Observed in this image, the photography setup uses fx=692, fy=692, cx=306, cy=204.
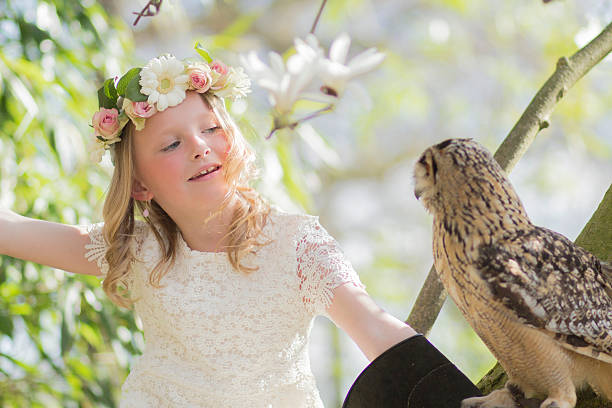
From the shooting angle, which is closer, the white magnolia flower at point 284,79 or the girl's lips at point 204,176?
the white magnolia flower at point 284,79

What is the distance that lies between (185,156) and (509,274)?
0.67 metres

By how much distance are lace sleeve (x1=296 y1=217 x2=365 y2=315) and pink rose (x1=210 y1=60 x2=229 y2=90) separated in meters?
0.33

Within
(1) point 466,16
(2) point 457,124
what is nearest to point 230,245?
(1) point 466,16

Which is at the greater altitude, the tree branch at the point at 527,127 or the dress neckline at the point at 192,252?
the tree branch at the point at 527,127

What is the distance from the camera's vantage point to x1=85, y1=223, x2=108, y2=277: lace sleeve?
137cm

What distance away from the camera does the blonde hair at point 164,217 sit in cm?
132

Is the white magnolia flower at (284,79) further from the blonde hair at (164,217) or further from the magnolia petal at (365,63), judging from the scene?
the blonde hair at (164,217)

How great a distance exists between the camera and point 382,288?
5859mm

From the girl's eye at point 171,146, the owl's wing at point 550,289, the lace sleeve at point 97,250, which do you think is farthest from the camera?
the lace sleeve at point 97,250

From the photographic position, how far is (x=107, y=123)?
1329 millimetres

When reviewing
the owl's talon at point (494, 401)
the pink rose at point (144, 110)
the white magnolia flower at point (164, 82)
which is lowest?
the pink rose at point (144, 110)

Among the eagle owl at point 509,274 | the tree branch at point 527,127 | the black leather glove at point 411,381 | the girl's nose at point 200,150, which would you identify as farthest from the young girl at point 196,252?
the eagle owl at point 509,274

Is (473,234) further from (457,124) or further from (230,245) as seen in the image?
(457,124)

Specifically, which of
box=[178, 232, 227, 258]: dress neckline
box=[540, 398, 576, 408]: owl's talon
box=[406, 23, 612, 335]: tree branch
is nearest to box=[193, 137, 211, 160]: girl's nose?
box=[178, 232, 227, 258]: dress neckline
